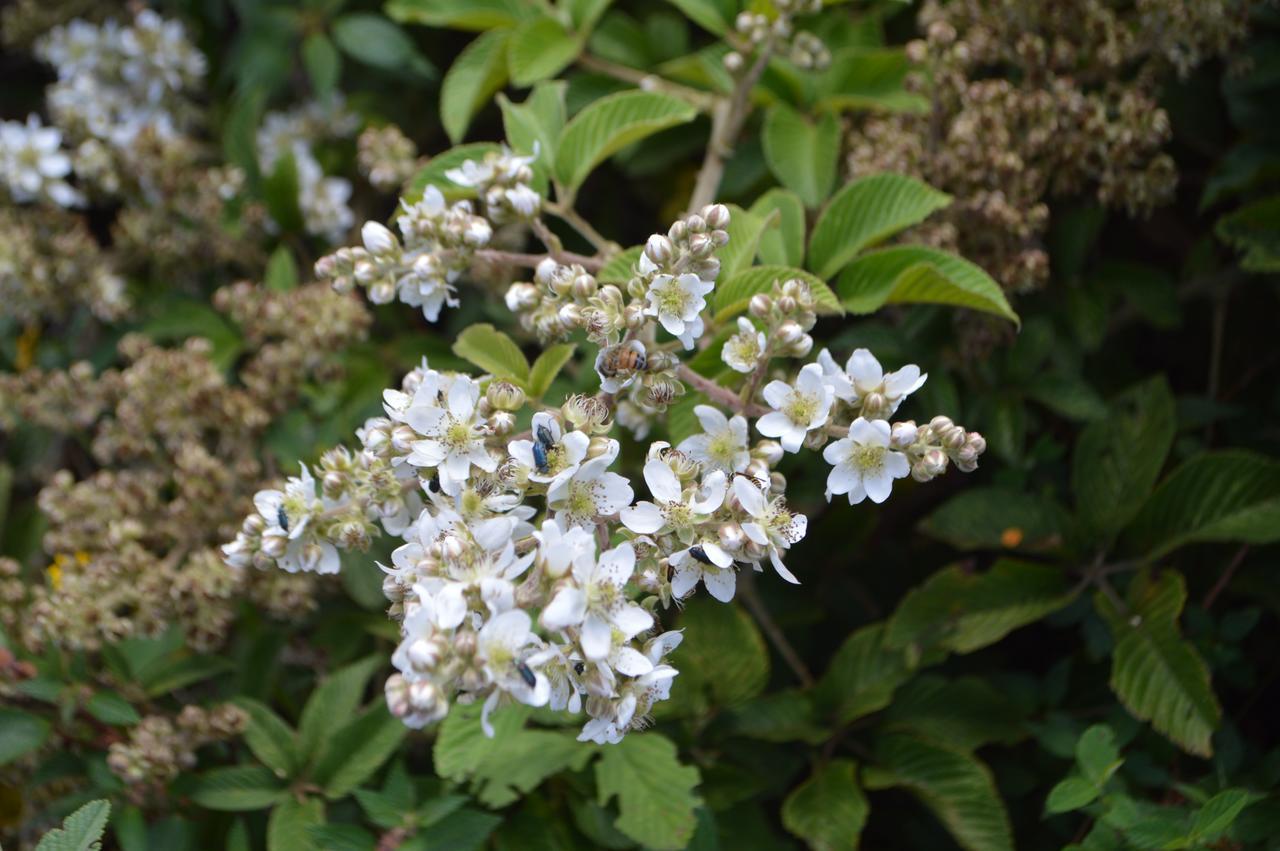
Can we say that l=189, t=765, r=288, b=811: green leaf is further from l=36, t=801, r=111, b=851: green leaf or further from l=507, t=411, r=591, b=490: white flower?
l=507, t=411, r=591, b=490: white flower

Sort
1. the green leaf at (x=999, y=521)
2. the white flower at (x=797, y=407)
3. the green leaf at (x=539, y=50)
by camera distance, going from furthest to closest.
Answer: the green leaf at (x=539, y=50) < the green leaf at (x=999, y=521) < the white flower at (x=797, y=407)

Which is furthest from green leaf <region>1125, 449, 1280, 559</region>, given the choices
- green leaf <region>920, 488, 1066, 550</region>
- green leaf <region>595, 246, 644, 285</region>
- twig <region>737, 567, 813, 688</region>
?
green leaf <region>595, 246, 644, 285</region>

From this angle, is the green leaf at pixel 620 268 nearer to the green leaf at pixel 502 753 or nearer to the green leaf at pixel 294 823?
the green leaf at pixel 502 753

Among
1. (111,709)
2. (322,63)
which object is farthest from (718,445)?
(322,63)

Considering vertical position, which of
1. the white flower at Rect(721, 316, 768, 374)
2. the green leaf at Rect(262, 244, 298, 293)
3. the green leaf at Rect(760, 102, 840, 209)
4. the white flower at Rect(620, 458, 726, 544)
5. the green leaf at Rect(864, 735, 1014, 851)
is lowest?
the green leaf at Rect(864, 735, 1014, 851)

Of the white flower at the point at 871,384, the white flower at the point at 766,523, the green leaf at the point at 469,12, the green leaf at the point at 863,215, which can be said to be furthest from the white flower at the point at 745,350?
the green leaf at the point at 469,12
